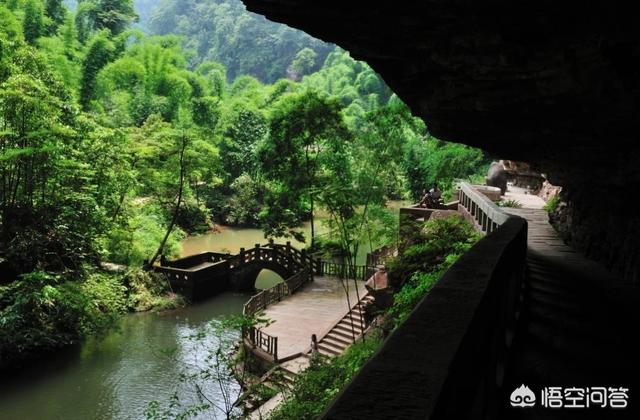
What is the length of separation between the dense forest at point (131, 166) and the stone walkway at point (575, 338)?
14.6m

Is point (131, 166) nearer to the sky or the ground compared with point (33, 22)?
nearer to the ground

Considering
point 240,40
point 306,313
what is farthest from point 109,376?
point 240,40

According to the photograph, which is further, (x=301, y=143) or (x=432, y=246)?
(x=301, y=143)

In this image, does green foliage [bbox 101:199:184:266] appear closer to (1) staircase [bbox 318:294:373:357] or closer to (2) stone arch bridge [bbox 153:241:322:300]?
(2) stone arch bridge [bbox 153:241:322:300]

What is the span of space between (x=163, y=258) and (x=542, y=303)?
2744 centimetres

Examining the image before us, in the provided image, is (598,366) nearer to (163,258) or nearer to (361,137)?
(361,137)

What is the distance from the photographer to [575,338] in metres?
4.88

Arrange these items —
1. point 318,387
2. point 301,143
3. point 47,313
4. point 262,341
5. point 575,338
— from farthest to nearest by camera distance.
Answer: point 301,143 → point 262,341 → point 47,313 → point 318,387 → point 575,338

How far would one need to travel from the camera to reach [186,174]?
1231 inches

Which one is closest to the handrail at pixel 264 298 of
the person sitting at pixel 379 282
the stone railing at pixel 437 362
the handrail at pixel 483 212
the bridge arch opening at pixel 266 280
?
the person sitting at pixel 379 282

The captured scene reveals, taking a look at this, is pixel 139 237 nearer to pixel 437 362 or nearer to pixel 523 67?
pixel 523 67

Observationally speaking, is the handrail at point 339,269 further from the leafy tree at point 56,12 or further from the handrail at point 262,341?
the leafy tree at point 56,12

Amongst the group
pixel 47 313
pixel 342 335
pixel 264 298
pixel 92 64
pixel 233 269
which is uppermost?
pixel 92 64

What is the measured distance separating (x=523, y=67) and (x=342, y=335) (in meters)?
16.4
